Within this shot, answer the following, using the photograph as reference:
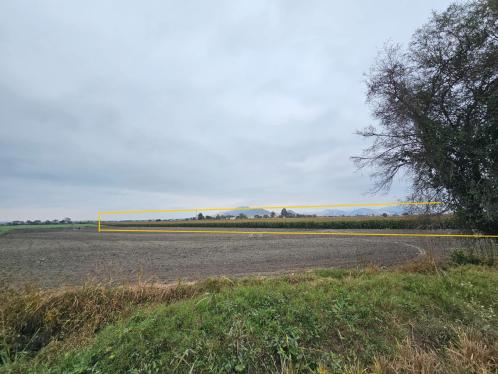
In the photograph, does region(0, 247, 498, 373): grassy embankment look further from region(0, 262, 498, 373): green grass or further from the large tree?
the large tree

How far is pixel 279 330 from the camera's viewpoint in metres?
4.01

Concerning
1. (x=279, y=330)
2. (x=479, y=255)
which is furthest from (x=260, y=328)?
(x=479, y=255)

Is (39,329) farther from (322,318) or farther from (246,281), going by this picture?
(322,318)

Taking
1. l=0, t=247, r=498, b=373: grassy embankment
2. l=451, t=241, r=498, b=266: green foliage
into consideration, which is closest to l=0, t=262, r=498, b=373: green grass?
l=0, t=247, r=498, b=373: grassy embankment

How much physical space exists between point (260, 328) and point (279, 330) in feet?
1.10

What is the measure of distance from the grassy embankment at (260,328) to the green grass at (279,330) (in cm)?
2

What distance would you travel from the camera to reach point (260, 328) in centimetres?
411

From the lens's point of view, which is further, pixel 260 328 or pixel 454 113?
pixel 454 113

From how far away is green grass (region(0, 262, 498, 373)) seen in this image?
11.0 ft

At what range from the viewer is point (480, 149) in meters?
8.20

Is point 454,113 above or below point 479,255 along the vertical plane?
above

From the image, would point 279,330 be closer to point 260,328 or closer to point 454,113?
point 260,328

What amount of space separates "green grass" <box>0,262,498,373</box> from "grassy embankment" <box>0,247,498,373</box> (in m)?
0.02

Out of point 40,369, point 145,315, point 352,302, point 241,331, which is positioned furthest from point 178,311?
point 352,302
